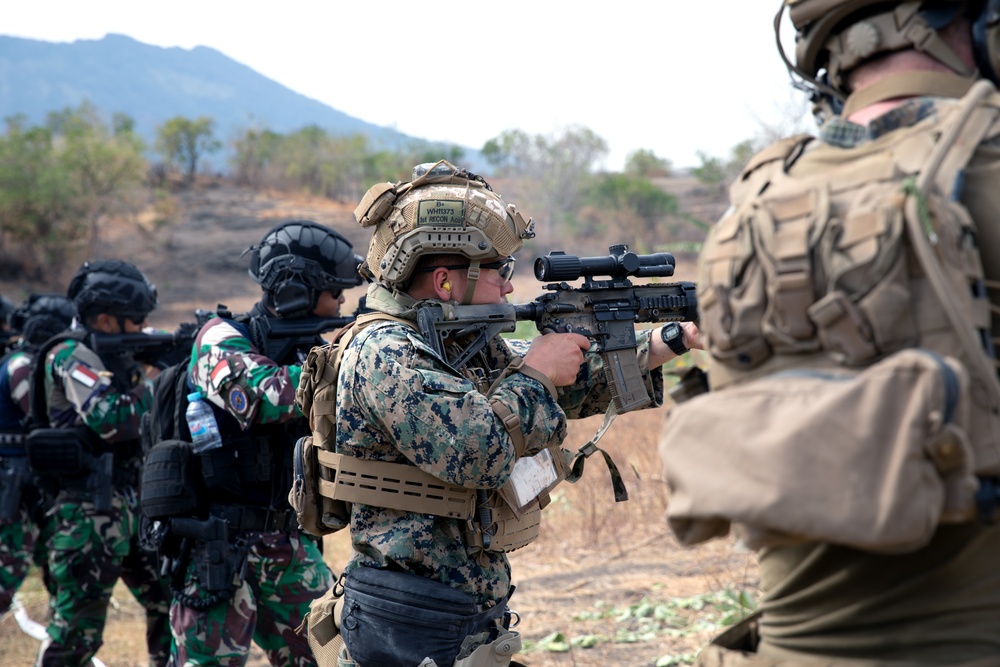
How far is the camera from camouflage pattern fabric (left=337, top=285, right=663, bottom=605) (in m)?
3.10

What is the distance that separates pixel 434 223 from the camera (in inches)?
136

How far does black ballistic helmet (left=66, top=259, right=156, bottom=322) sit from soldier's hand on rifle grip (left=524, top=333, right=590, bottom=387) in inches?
137

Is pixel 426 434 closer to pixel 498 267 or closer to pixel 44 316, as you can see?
pixel 498 267

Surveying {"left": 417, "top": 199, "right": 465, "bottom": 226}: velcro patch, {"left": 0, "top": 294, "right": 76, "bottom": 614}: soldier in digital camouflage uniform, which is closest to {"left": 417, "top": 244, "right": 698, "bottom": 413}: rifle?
{"left": 417, "top": 199, "right": 465, "bottom": 226}: velcro patch

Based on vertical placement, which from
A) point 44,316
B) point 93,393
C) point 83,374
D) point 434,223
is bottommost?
point 434,223

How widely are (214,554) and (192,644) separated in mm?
405

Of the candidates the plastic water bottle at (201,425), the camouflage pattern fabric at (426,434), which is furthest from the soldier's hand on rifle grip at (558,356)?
the plastic water bottle at (201,425)

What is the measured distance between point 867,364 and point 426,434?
1686mm

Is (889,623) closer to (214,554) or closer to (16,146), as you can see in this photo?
(214,554)

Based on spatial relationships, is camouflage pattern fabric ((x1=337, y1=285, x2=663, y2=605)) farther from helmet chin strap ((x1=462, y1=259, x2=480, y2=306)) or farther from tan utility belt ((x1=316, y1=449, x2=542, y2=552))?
helmet chin strap ((x1=462, y1=259, x2=480, y2=306))

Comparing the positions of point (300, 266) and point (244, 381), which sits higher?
point (300, 266)

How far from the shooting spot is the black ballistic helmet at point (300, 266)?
479 centimetres

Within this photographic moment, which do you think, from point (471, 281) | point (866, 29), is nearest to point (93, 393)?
point (471, 281)

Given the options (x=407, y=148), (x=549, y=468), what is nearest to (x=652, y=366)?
(x=549, y=468)
